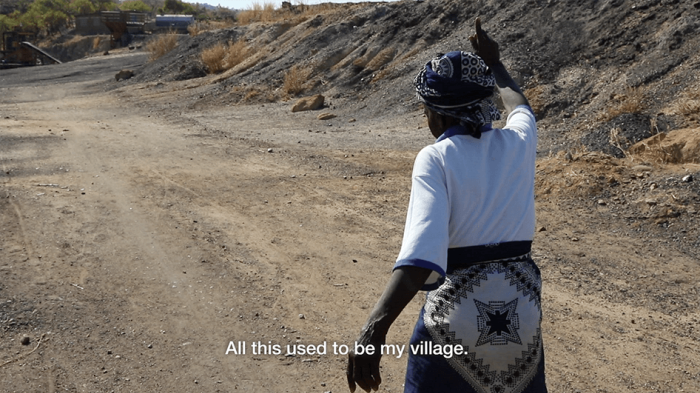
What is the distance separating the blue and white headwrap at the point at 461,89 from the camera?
1.97 m

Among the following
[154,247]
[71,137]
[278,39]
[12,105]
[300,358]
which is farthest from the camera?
[278,39]

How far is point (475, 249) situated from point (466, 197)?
0.50ft

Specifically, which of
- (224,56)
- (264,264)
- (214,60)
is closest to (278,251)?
(264,264)

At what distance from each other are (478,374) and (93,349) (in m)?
2.78

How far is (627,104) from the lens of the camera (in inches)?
354

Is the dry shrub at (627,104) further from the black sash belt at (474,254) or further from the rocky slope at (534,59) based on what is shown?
the black sash belt at (474,254)

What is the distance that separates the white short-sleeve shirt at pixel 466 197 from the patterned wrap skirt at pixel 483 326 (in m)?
0.06

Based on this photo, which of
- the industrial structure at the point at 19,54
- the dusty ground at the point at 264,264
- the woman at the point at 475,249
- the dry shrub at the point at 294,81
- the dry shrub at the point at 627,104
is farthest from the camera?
the industrial structure at the point at 19,54

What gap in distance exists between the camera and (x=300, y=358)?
3941mm

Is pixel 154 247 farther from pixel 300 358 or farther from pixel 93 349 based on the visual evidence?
pixel 300 358

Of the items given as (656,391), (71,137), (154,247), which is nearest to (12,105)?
(71,137)

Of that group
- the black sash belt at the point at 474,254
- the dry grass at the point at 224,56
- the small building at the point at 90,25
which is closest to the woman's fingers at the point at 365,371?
the black sash belt at the point at 474,254

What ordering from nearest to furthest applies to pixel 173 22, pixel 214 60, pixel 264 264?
pixel 264 264, pixel 214 60, pixel 173 22

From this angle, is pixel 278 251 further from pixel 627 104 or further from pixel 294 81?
pixel 294 81
